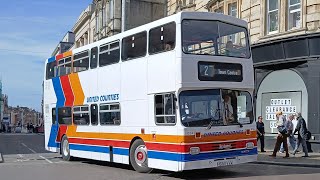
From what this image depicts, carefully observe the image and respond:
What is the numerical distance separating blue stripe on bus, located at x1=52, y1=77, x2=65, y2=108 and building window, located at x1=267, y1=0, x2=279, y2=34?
1022cm

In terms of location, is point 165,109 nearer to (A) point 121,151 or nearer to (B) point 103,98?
(A) point 121,151

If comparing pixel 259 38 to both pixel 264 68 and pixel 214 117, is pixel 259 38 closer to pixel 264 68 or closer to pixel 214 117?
pixel 264 68

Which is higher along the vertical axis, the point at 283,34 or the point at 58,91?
the point at 283,34

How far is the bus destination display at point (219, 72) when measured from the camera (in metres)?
12.2

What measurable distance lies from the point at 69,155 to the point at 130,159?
4837 millimetres

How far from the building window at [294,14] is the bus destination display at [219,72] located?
30.0 feet

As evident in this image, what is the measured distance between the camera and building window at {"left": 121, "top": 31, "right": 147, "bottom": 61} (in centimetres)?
1360

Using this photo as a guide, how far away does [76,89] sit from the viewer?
17609 mm

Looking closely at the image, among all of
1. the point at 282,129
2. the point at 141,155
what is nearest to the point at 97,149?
the point at 141,155

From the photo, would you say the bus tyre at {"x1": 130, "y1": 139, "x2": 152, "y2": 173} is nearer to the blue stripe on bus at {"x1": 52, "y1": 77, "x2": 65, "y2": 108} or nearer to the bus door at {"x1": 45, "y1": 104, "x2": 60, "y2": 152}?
the blue stripe on bus at {"x1": 52, "y1": 77, "x2": 65, "y2": 108}

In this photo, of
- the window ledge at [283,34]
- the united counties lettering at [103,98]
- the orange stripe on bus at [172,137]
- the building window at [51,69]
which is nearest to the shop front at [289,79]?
the window ledge at [283,34]

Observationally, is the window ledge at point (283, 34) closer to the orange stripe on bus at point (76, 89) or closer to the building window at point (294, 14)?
the building window at point (294, 14)

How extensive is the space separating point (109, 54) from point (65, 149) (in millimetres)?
5242

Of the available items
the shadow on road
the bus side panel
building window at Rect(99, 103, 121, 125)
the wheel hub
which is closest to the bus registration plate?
the shadow on road
